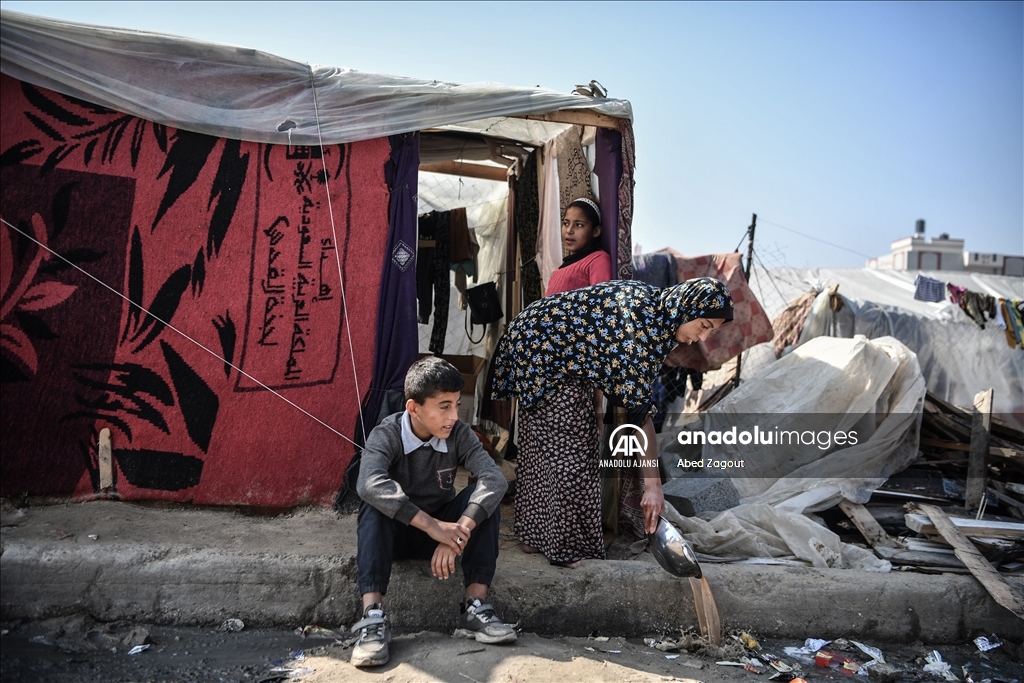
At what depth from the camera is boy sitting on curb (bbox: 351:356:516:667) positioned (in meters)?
2.55

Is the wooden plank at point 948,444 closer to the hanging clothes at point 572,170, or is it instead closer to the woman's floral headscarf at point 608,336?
the woman's floral headscarf at point 608,336

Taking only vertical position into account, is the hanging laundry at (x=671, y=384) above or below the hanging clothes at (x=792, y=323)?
below

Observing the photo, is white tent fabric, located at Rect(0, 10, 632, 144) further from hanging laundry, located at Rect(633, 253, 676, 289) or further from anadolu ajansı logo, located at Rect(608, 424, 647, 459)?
hanging laundry, located at Rect(633, 253, 676, 289)

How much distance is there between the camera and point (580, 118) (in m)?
3.87

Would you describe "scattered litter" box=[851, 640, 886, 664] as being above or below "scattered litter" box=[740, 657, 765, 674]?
below

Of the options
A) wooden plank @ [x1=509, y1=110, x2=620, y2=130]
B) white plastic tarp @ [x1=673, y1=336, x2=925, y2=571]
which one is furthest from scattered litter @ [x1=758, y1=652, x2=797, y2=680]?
wooden plank @ [x1=509, y1=110, x2=620, y2=130]

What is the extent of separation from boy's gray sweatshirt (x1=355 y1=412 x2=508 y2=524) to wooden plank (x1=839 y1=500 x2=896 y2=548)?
2427 mm

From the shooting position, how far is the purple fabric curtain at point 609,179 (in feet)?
A: 12.9

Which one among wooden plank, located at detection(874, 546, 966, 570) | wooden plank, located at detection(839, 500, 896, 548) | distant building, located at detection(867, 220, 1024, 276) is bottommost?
wooden plank, located at detection(874, 546, 966, 570)

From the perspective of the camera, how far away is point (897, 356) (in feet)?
16.8

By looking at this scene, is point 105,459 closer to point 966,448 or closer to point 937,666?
point 937,666

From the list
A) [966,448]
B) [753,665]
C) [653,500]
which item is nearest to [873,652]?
[753,665]

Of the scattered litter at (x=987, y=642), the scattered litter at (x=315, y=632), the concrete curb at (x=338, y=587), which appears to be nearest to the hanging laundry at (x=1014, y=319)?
the concrete curb at (x=338, y=587)

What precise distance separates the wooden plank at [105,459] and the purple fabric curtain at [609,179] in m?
2.67
